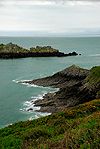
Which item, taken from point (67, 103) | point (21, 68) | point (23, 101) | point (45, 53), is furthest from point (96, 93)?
point (45, 53)

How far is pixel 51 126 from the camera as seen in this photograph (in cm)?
2325

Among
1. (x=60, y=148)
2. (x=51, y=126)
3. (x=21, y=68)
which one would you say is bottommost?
(x=21, y=68)

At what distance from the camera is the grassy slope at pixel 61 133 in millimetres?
14156

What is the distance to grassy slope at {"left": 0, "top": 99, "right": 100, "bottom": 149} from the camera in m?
14.2

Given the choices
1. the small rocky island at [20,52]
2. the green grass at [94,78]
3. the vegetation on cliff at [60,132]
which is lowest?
the small rocky island at [20,52]

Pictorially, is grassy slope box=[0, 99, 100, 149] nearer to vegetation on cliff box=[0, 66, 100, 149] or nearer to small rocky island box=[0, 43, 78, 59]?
vegetation on cliff box=[0, 66, 100, 149]

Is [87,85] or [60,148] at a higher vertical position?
[60,148]

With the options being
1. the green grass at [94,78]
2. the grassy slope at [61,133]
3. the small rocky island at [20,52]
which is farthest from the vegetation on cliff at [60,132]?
the small rocky island at [20,52]

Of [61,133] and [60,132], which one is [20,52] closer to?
[60,132]

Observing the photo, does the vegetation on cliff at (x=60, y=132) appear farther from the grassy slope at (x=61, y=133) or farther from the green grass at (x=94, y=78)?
the green grass at (x=94, y=78)

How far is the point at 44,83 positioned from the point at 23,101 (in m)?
17.7

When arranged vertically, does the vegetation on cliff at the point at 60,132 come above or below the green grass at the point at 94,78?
above

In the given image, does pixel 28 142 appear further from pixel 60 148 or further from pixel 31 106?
pixel 31 106

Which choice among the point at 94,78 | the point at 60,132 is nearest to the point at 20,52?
the point at 94,78
